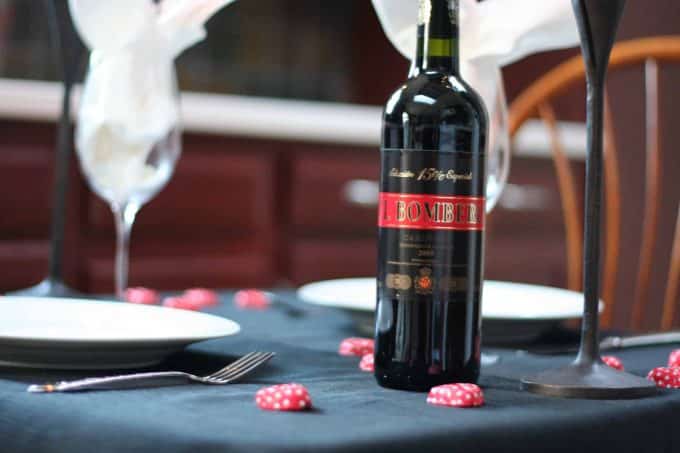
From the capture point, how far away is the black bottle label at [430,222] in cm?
68

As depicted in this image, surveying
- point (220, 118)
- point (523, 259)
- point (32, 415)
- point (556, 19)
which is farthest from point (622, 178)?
point (32, 415)

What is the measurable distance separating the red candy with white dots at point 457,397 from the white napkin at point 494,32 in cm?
34

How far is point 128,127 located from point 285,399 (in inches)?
18.5

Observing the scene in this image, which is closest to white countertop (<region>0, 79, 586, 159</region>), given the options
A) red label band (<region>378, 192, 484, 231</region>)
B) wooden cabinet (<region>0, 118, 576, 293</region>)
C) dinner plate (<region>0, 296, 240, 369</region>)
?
wooden cabinet (<region>0, 118, 576, 293</region>)

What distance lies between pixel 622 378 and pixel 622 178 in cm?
262

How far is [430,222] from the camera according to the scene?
2.22 ft

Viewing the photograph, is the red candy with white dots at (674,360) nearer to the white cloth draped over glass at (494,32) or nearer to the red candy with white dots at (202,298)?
the white cloth draped over glass at (494,32)

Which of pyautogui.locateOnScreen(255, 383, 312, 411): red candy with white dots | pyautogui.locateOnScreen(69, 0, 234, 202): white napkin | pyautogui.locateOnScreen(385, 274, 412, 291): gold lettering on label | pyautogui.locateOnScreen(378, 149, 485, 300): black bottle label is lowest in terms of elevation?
pyautogui.locateOnScreen(255, 383, 312, 411): red candy with white dots

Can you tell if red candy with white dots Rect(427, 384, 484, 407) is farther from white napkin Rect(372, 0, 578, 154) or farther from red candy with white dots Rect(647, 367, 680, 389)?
white napkin Rect(372, 0, 578, 154)

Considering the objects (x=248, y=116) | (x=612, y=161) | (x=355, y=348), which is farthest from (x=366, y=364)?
(x=248, y=116)

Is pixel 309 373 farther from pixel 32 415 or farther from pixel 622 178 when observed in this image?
pixel 622 178

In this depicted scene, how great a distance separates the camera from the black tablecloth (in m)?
0.54

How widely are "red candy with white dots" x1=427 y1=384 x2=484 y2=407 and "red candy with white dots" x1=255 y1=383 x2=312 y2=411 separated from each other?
81 millimetres

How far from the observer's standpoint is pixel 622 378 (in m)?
0.72
